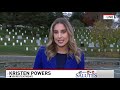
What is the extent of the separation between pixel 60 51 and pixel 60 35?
0.73 feet

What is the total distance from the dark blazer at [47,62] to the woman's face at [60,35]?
0.19 meters

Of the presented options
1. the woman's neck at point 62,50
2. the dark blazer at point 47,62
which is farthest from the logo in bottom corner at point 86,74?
the woman's neck at point 62,50

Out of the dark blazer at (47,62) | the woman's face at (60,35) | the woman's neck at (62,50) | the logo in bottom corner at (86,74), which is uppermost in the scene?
the woman's face at (60,35)

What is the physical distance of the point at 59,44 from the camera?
3.71 m

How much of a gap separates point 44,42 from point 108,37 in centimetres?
87

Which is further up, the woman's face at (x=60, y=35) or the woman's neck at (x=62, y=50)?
the woman's face at (x=60, y=35)

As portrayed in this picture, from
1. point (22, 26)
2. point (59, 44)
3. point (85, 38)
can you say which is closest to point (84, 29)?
point (85, 38)

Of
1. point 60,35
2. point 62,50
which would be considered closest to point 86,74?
point 62,50

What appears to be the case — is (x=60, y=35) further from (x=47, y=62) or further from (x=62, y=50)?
(x=47, y=62)

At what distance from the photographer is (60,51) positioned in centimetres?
374

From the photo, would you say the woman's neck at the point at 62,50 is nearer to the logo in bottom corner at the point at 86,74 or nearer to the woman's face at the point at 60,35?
the woman's face at the point at 60,35

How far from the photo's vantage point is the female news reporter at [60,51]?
3652mm

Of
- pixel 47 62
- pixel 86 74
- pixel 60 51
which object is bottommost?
pixel 86 74
